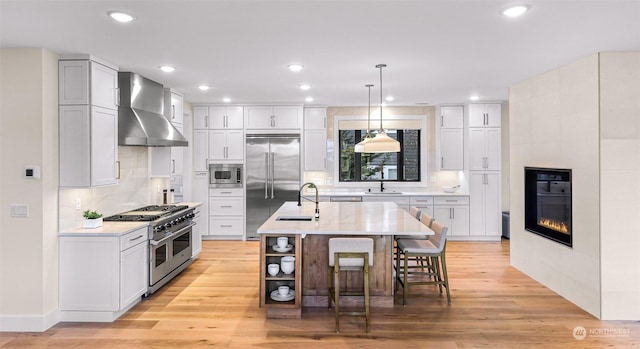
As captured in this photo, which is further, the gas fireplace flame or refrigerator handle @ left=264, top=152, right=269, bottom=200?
refrigerator handle @ left=264, top=152, right=269, bottom=200

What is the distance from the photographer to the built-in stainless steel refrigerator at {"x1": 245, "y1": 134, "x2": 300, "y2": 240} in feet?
23.1

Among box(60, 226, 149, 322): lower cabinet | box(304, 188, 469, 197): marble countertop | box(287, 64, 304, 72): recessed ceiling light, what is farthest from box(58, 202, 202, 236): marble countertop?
box(304, 188, 469, 197): marble countertop

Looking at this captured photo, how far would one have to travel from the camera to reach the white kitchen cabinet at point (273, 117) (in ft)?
23.2

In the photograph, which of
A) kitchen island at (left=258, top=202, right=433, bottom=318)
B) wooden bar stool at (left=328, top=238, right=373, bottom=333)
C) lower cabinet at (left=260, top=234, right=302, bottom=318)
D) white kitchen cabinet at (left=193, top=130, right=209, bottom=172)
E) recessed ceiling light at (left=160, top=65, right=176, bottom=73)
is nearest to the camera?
wooden bar stool at (left=328, top=238, right=373, bottom=333)

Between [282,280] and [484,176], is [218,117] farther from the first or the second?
[484,176]

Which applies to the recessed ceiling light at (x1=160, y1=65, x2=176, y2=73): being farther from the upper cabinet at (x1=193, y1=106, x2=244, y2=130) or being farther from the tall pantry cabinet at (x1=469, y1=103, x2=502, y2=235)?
the tall pantry cabinet at (x1=469, y1=103, x2=502, y2=235)

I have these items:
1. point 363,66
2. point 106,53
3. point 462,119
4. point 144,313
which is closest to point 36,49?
point 106,53

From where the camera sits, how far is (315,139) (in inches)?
283

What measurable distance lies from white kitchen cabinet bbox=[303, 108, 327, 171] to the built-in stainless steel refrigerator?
0.22 m

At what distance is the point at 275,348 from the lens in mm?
3080

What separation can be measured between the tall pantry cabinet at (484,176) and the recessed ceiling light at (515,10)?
14.8ft

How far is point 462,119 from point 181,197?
527 centimetres

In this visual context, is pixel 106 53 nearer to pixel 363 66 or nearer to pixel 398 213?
pixel 363 66

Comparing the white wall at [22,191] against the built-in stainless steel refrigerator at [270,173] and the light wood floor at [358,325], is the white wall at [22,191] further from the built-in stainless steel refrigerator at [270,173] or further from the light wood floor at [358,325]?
the built-in stainless steel refrigerator at [270,173]
